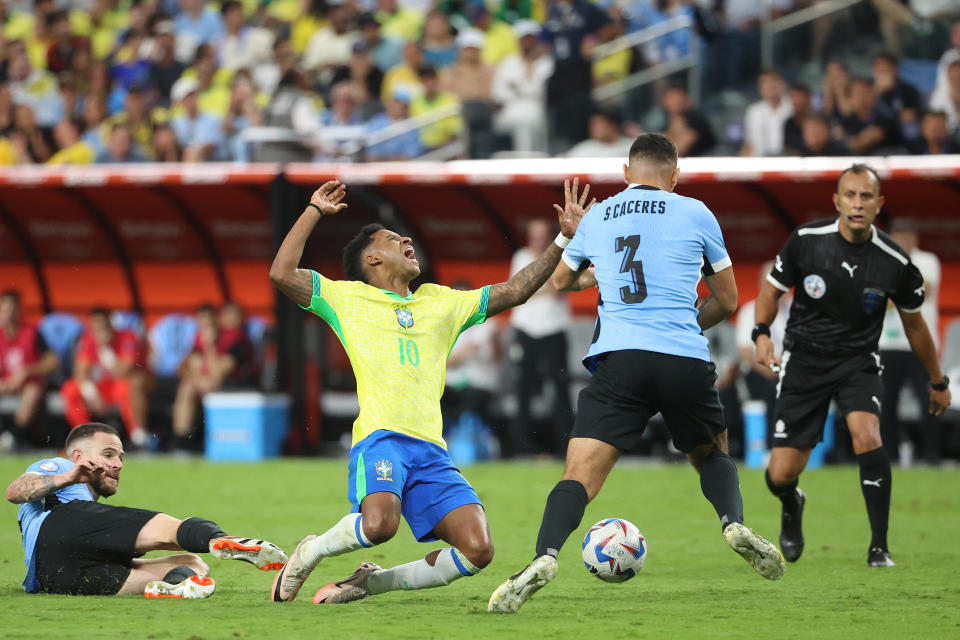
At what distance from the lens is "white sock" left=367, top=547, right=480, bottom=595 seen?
5.75m

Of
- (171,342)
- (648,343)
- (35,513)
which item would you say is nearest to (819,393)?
(648,343)

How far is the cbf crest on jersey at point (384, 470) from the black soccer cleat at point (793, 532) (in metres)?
2.56

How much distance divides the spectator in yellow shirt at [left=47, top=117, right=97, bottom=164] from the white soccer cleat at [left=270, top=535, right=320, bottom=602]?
1133 cm

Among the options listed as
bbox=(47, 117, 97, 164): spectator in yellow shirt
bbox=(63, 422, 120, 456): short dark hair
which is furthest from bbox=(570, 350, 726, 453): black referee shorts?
bbox=(47, 117, 97, 164): spectator in yellow shirt

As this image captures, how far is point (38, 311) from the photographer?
16719mm

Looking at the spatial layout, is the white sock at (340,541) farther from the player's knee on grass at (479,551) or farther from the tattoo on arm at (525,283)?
the tattoo on arm at (525,283)

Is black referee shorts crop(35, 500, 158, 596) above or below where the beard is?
below

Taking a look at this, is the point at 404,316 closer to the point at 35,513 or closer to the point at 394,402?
the point at 394,402

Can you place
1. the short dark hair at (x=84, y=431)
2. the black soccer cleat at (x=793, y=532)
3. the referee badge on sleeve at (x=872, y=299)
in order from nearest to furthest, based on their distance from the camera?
the short dark hair at (x=84, y=431)
the referee badge on sleeve at (x=872, y=299)
the black soccer cleat at (x=793, y=532)

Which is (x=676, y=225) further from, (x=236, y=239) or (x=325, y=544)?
(x=236, y=239)

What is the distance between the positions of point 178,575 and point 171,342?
996 centimetres

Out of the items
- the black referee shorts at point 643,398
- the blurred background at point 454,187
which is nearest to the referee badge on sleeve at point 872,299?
the black referee shorts at point 643,398

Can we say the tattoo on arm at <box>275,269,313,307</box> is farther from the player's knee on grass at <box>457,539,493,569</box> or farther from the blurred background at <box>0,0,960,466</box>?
the blurred background at <box>0,0,960,466</box>

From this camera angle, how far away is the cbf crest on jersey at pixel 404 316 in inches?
236
